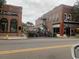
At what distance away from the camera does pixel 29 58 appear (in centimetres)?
1023

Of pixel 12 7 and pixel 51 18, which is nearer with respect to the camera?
pixel 12 7

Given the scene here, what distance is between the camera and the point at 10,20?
175 feet

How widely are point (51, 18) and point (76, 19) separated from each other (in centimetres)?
1138

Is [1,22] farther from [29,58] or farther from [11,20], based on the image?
[29,58]

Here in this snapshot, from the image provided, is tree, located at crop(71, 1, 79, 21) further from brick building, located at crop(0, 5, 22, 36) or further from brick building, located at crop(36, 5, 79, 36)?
brick building, located at crop(0, 5, 22, 36)

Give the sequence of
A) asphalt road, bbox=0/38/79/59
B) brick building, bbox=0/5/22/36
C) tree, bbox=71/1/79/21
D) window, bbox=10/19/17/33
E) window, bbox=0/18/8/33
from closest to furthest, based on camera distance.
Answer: asphalt road, bbox=0/38/79/59 → window, bbox=0/18/8/33 → brick building, bbox=0/5/22/36 → window, bbox=10/19/17/33 → tree, bbox=71/1/79/21

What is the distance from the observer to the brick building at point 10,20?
171ft

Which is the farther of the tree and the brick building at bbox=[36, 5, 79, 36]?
the brick building at bbox=[36, 5, 79, 36]

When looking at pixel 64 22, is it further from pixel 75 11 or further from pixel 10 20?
pixel 10 20

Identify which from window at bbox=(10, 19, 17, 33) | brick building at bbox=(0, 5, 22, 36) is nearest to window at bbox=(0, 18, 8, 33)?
brick building at bbox=(0, 5, 22, 36)

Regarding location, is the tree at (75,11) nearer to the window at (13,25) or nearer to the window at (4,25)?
the window at (13,25)

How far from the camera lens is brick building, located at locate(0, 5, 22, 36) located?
5220 cm

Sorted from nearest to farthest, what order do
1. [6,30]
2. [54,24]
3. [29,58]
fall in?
[29,58], [6,30], [54,24]

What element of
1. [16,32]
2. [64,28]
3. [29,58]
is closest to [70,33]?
[64,28]
